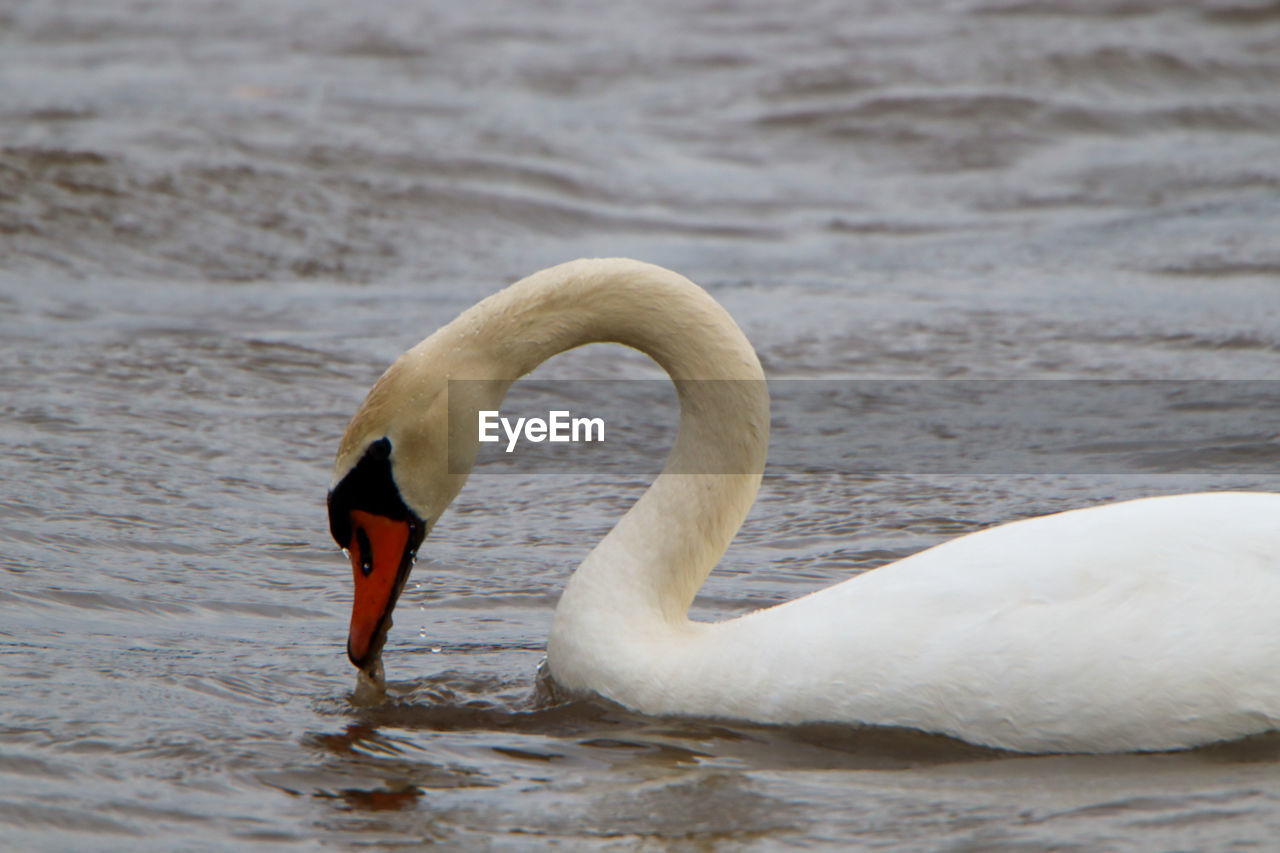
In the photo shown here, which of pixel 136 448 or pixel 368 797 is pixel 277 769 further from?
pixel 136 448

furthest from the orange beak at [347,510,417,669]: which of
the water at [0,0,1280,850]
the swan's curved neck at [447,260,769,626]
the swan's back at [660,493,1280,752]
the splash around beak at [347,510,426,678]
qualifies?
the swan's back at [660,493,1280,752]

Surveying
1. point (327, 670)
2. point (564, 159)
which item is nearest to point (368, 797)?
point (327, 670)

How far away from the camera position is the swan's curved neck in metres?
4.71

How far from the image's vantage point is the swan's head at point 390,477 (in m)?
4.53

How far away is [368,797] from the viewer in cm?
408

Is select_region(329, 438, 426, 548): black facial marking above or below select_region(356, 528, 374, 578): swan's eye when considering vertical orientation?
above

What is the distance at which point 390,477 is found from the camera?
15.0 ft

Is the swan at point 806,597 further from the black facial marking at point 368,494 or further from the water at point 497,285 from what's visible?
the water at point 497,285

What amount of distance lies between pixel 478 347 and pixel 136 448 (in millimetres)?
2983

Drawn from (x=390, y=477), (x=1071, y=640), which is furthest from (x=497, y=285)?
(x=1071, y=640)

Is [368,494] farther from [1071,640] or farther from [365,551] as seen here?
[1071,640]

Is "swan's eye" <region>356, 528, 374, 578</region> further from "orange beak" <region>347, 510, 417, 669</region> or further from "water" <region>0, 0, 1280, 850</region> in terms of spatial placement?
"water" <region>0, 0, 1280, 850</region>

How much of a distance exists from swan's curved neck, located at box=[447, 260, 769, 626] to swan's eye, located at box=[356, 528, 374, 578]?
448 millimetres

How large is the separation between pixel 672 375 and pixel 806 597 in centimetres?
72
